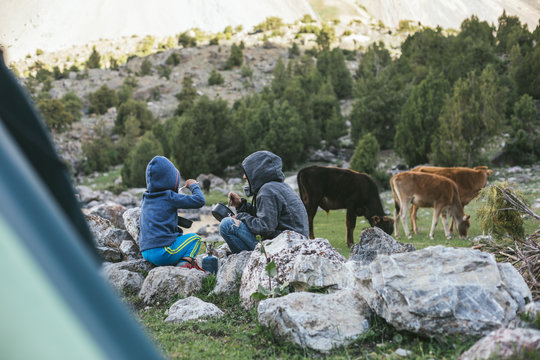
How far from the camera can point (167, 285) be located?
5086 mm

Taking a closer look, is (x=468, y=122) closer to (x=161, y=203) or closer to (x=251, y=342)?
(x=161, y=203)

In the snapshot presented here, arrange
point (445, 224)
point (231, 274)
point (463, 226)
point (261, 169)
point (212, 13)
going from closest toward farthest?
point (231, 274) → point (261, 169) → point (463, 226) → point (445, 224) → point (212, 13)

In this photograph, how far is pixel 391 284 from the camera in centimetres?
322

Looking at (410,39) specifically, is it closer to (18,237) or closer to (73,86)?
(73,86)

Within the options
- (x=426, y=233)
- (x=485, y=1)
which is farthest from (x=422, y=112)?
(x=485, y=1)

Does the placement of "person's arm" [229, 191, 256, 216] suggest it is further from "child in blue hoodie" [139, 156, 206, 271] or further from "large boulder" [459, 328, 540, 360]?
"large boulder" [459, 328, 540, 360]

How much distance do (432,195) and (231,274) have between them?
777 cm

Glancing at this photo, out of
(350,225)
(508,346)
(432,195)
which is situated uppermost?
(508,346)

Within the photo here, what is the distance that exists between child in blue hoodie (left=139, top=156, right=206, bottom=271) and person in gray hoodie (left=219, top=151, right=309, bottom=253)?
0.54 metres

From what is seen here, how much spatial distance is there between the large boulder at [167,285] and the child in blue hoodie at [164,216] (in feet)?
1.80

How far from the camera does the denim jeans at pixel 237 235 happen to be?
5535 mm

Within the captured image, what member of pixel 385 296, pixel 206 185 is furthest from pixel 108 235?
pixel 206 185

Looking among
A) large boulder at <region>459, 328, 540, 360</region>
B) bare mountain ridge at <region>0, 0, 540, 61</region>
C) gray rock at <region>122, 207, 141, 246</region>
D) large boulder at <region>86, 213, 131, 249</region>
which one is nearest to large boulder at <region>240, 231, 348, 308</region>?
large boulder at <region>459, 328, 540, 360</region>

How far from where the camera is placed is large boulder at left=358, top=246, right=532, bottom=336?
2932mm
